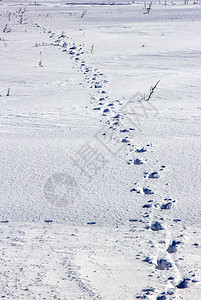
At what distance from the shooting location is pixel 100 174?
2.46 meters

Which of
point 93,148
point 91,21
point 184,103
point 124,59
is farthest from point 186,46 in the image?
point 93,148

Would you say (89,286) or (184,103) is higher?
(184,103)

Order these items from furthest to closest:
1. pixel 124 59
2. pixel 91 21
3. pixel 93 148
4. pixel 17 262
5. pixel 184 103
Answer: pixel 91 21 < pixel 124 59 < pixel 184 103 < pixel 93 148 < pixel 17 262

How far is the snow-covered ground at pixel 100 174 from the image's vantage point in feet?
5.17

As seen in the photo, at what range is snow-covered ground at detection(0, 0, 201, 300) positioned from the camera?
158 cm

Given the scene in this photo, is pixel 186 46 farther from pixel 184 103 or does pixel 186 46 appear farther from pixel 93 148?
pixel 93 148

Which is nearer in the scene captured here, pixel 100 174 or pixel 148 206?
pixel 148 206

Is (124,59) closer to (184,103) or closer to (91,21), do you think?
(184,103)

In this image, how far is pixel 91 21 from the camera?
7.95 metres

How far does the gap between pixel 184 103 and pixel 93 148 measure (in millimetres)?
1248

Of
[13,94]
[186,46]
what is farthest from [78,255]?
[186,46]

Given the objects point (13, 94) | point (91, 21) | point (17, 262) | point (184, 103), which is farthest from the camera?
point (91, 21)

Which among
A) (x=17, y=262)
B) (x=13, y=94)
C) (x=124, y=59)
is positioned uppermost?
(x=124, y=59)

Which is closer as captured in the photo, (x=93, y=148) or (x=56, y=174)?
(x=56, y=174)
